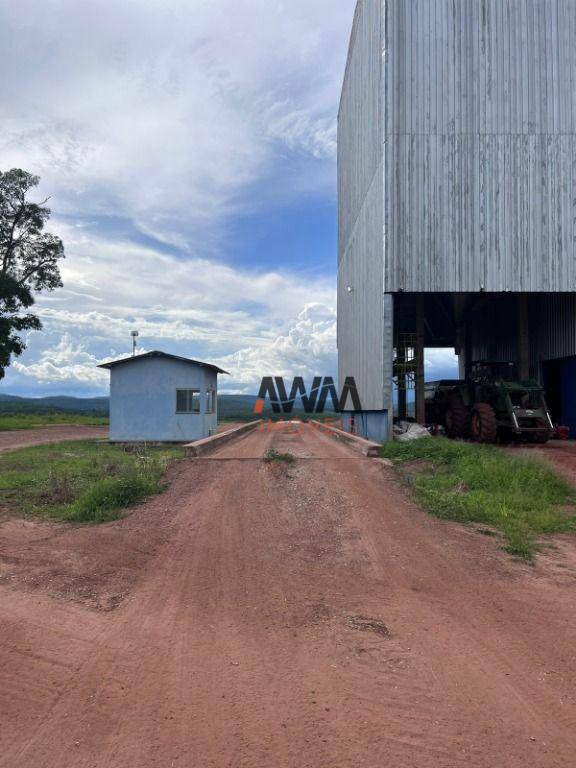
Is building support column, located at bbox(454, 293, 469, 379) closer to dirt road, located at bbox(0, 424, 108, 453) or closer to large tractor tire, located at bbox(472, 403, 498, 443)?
large tractor tire, located at bbox(472, 403, 498, 443)

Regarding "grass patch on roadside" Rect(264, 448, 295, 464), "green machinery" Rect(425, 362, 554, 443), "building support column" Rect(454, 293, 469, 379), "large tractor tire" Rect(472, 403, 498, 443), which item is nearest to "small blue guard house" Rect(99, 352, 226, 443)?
"grass patch on roadside" Rect(264, 448, 295, 464)

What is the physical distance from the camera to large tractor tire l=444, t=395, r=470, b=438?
1797cm

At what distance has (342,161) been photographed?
28.2 metres

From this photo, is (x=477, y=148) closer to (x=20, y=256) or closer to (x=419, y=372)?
(x=419, y=372)

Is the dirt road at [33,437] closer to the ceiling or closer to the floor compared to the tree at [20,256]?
closer to the floor

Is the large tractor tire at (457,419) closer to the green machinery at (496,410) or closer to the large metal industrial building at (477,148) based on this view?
the green machinery at (496,410)

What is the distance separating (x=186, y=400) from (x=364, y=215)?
34.1 ft

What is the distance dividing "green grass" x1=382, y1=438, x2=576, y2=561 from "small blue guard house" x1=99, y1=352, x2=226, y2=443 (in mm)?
12321

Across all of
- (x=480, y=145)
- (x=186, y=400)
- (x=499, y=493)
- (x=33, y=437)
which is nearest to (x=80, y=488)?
(x=499, y=493)

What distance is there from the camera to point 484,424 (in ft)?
52.3

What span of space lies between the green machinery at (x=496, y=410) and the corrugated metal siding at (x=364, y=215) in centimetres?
289

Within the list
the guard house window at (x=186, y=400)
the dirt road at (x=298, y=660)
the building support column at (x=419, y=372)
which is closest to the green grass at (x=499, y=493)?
the dirt road at (x=298, y=660)

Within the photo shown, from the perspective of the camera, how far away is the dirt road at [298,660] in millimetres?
2898

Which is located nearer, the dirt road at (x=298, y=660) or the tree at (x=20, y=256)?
the dirt road at (x=298, y=660)
